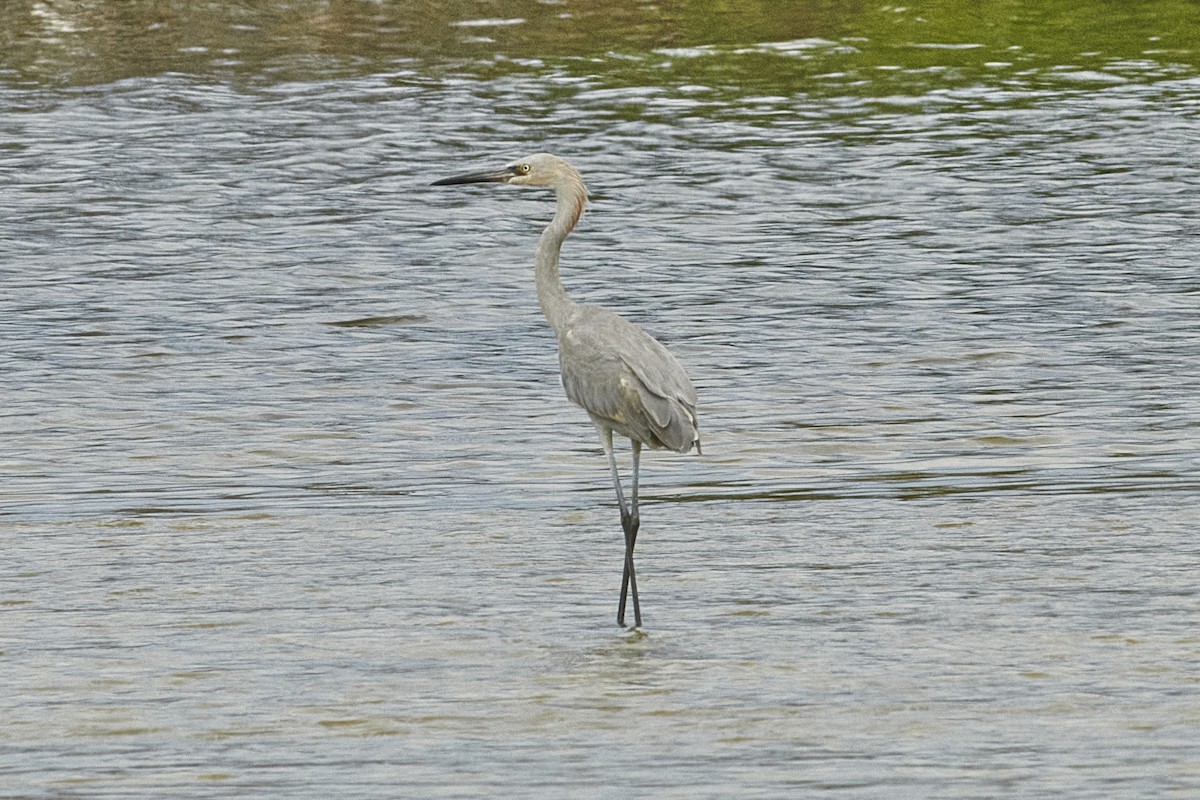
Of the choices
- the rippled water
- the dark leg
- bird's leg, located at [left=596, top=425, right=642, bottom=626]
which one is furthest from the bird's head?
the rippled water

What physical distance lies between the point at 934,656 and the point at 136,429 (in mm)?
5510

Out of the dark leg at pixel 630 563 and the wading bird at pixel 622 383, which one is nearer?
the dark leg at pixel 630 563

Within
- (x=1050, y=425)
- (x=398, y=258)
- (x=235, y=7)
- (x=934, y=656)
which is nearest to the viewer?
(x=934, y=656)

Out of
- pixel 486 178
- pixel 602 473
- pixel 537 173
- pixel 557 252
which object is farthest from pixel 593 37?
pixel 557 252

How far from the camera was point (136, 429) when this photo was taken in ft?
39.8

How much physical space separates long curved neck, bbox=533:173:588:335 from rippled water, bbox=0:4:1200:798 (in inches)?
37.7

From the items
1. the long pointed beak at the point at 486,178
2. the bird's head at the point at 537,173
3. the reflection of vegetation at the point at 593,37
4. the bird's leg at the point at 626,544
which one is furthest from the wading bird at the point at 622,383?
the reflection of vegetation at the point at 593,37

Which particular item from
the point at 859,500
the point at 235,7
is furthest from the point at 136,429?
the point at 235,7

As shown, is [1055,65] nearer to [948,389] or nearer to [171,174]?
[171,174]

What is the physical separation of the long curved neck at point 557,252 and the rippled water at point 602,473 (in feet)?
3.14

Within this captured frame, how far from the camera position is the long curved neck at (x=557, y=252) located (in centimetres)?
957

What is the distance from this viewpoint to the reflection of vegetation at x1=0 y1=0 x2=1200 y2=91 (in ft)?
89.7

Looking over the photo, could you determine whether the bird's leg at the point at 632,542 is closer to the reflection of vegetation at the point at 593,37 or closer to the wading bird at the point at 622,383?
the wading bird at the point at 622,383

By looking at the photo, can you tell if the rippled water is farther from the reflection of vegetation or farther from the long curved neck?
the reflection of vegetation
